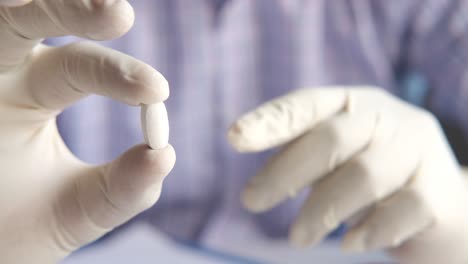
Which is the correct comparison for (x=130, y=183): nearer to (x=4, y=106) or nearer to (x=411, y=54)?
(x=4, y=106)

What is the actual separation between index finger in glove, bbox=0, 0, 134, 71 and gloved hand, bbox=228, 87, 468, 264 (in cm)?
20

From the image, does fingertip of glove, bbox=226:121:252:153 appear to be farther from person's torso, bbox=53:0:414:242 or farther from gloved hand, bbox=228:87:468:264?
person's torso, bbox=53:0:414:242

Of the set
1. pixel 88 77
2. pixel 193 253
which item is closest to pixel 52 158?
pixel 88 77

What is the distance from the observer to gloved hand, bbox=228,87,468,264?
45cm

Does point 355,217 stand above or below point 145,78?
below

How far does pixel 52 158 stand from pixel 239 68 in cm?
31

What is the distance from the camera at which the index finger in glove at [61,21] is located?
241 millimetres

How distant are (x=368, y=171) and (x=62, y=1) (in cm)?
29

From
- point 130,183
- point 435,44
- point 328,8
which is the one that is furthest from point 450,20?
point 130,183

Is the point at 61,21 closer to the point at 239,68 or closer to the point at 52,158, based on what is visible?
the point at 52,158

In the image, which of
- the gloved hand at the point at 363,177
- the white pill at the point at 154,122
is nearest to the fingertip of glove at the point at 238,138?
the gloved hand at the point at 363,177

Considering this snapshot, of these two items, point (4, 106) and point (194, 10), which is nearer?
point (4, 106)

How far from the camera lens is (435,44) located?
2.07ft

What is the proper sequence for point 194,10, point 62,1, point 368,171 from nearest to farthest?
point 62,1 < point 368,171 < point 194,10
